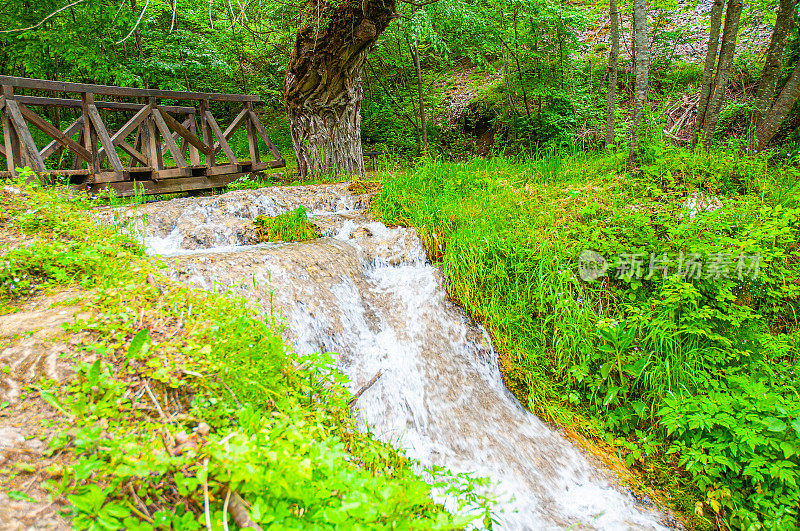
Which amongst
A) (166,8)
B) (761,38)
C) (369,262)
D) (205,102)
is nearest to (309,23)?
(205,102)

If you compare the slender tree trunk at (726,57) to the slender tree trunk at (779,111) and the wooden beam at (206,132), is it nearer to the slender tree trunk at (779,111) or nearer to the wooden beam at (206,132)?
the slender tree trunk at (779,111)

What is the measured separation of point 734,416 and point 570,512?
142 cm

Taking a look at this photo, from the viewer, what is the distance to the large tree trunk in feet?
21.5

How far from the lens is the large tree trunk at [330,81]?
655 cm

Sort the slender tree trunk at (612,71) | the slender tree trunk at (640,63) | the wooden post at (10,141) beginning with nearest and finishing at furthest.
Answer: the slender tree trunk at (640,63) → the slender tree trunk at (612,71) → the wooden post at (10,141)

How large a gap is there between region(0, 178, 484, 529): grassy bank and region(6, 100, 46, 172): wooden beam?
3.50 metres

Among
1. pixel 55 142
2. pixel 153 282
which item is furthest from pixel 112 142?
pixel 153 282

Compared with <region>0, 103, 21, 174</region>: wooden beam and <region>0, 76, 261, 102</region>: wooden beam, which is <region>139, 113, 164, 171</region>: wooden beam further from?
<region>0, 103, 21, 174</region>: wooden beam

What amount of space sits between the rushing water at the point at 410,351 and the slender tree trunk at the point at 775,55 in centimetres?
564

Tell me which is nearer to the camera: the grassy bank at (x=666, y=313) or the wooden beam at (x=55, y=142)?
the grassy bank at (x=666, y=313)

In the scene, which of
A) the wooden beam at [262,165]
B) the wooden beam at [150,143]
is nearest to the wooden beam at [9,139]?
the wooden beam at [150,143]

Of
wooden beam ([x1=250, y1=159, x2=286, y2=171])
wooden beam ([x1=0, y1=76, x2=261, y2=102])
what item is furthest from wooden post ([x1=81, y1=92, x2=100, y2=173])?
wooden beam ([x1=250, y1=159, x2=286, y2=171])

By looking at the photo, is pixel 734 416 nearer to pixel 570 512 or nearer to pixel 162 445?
pixel 570 512

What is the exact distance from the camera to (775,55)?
5.94 m
